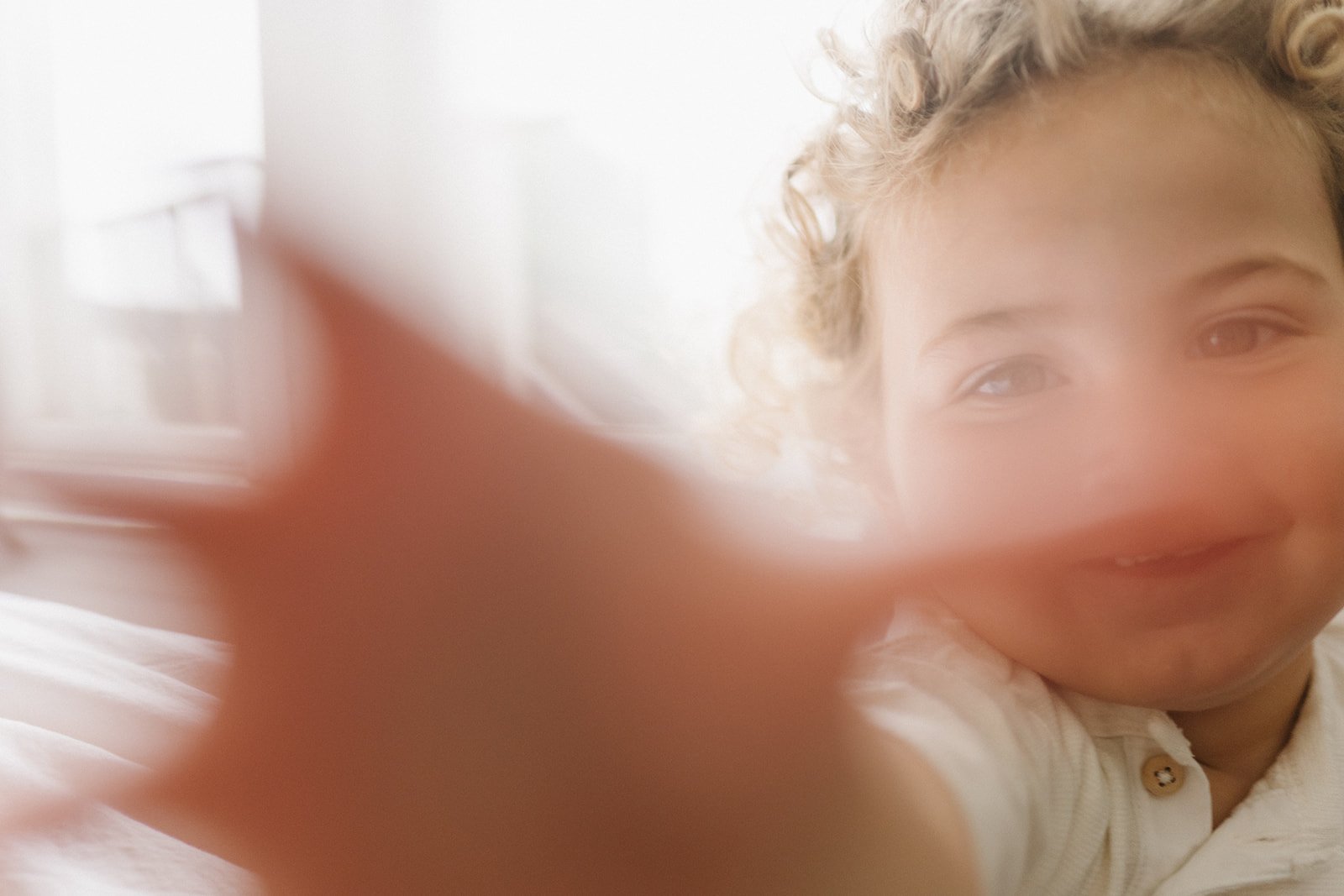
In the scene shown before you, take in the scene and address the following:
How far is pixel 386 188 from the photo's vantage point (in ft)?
0.49

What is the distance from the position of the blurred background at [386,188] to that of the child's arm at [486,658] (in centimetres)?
1

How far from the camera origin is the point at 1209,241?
0.34 m

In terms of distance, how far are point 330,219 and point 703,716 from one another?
0.31ft

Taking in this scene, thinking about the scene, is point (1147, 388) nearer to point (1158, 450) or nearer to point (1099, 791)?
point (1158, 450)

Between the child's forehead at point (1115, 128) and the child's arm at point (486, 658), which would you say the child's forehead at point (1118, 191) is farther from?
the child's arm at point (486, 658)

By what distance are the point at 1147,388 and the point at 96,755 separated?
1.04 feet

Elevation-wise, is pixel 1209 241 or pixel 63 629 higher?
pixel 1209 241

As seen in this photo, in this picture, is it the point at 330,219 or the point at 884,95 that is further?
the point at 884,95

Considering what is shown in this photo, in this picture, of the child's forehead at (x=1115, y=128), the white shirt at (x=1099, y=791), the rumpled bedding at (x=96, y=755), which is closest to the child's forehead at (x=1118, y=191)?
the child's forehead at (x=1115, y=128)

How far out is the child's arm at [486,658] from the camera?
13 centimetres

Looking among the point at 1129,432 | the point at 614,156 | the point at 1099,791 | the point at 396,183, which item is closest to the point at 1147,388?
the point at 1129,432

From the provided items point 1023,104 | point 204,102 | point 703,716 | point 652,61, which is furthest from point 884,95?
point 204,102

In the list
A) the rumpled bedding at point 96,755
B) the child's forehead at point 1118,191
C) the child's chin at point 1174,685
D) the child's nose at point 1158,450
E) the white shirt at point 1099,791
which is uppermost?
the child's forehead at point 1118,191

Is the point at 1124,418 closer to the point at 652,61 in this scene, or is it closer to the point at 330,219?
the point at 330,219
